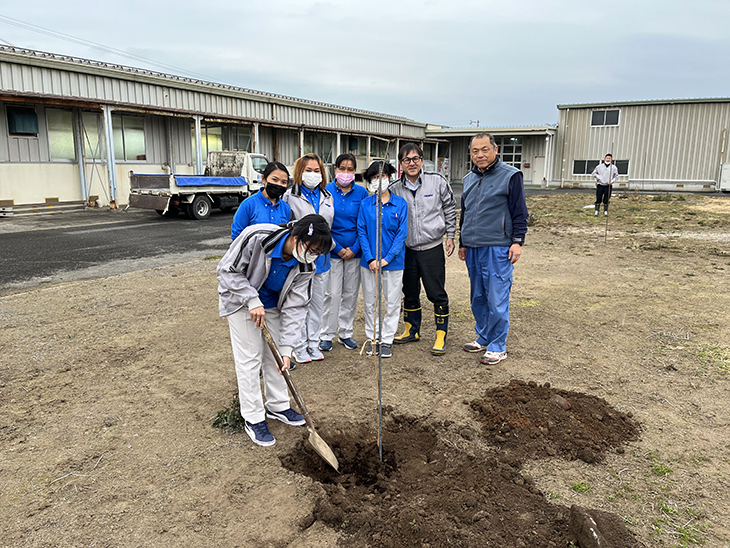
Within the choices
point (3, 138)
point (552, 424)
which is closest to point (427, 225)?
point (552, 424)

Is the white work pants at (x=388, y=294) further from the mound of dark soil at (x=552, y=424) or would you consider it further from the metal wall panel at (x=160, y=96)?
the metal wall panel at (x=160, y=96)

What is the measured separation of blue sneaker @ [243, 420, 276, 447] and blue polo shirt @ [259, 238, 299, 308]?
770mm

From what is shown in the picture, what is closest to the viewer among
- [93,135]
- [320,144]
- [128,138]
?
[93,135]

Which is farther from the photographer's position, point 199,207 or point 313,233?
point 199,207

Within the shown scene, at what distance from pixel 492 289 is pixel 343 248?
1.38 m

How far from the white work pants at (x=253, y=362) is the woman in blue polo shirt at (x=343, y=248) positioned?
4.40 feet

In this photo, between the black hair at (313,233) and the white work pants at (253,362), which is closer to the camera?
the black hair at (313,233)

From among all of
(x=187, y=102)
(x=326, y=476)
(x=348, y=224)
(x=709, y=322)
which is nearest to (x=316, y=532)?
(x=326, y=476)

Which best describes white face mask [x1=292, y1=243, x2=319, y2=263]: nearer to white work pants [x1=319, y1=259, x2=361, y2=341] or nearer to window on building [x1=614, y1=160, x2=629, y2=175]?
white work pants [x1=319, y1=259, x2=361, y2=341]

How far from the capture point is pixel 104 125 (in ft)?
58.1

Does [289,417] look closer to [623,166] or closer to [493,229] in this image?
[493,229]

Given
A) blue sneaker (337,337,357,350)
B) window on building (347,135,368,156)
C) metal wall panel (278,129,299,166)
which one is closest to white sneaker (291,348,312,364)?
blue sneaker (337,337,357,350)

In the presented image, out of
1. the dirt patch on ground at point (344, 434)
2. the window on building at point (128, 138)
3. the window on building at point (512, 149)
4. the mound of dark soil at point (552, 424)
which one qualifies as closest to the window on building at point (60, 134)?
the window on building at point (128, 138)

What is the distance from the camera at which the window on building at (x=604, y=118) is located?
31.8 m
